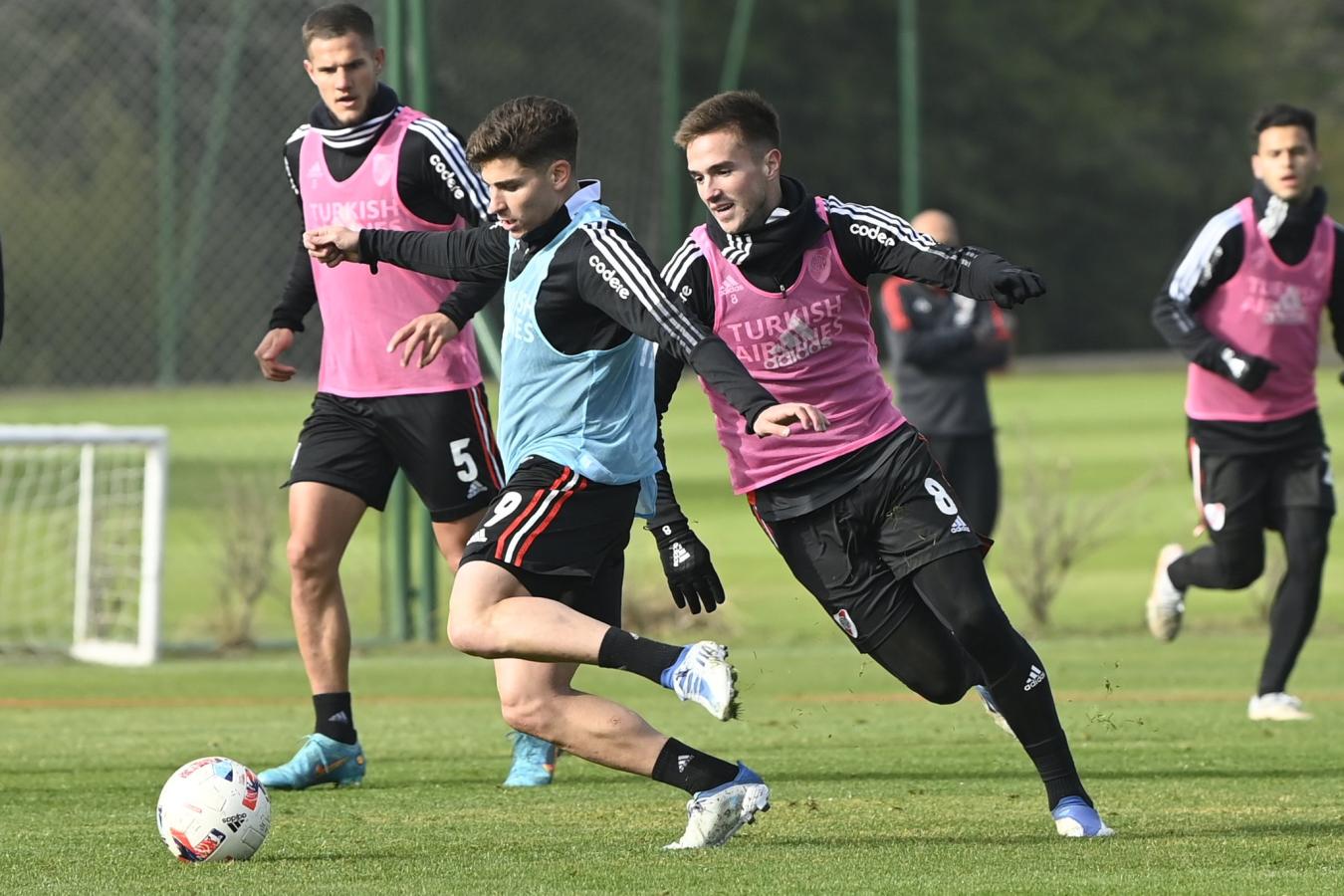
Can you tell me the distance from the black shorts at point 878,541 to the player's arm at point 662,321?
2.61 ft

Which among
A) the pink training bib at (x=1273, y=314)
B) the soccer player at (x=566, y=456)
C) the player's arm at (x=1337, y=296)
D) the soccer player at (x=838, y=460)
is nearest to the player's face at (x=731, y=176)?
the soccer player at (x=838, y=460)

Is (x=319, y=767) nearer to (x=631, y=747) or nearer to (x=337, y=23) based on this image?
(x=631, y=747)

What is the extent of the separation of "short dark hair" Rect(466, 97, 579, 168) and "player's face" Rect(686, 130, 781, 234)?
37cm

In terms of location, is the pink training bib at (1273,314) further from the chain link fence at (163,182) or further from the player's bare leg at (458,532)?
the chain link fence at (163,182)

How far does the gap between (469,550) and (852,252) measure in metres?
1.36

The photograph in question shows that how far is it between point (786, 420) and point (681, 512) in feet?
3.84

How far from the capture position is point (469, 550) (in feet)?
20.7

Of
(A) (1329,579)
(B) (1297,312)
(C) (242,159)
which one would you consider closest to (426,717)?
(B) (1297,312)

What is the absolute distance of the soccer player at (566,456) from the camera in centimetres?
608

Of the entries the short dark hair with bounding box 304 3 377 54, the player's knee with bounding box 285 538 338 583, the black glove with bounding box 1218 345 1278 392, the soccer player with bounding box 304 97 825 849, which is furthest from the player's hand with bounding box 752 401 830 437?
the black glove with bounding box 1218 345 1278 392

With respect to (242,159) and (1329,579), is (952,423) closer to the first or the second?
(242,159)

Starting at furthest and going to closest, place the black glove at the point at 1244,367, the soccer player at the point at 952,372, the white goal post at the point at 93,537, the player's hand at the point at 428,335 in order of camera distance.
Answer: the soccer player at the point at 952,372, the white goal post at the point at 93,537, the black glove at the point at 1244,367, the player's hand at the point at 428,335

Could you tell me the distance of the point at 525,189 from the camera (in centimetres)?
639

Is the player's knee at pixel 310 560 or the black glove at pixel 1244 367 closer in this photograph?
the player's knee at pixel 310 560
